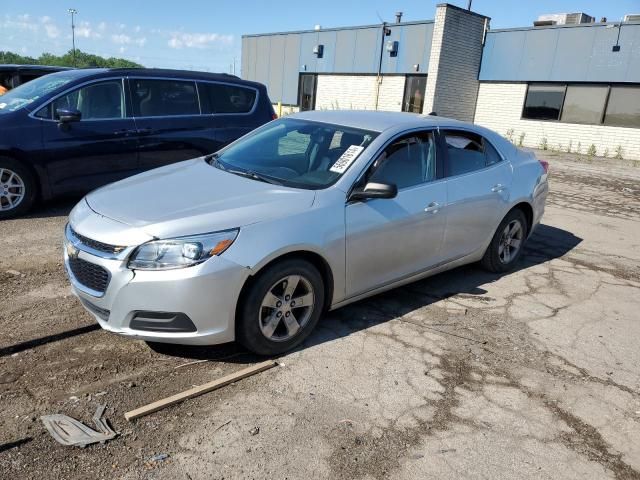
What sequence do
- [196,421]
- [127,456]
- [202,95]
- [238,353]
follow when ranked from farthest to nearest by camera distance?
Result: [202,95], [238,353], [196,421], [127,456]

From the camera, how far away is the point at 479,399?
3.20 meters

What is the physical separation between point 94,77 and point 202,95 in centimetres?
144

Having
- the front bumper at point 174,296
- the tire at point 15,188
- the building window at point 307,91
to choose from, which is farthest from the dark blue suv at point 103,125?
the building window at point 307,91

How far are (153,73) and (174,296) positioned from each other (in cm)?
478

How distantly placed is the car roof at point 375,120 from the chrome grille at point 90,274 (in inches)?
89.0

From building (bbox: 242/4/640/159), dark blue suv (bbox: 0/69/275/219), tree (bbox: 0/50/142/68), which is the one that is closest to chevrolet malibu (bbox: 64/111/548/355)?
dark blue suv (bbox: 0/69/275/219)

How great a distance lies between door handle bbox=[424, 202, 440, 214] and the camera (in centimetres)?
420

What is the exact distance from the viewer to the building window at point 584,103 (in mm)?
18062

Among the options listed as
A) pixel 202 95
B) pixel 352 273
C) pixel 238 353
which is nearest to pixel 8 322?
pixel 238 353

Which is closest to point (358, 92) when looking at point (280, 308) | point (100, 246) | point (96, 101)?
point (96, 101)

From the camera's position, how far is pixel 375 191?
3.62 metres

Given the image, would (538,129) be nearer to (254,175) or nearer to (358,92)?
(358,92)

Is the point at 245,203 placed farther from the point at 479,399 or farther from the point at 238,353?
the point at 479,399

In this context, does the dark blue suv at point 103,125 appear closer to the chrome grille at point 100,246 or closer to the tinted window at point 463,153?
the chrome grille at point 100,246
